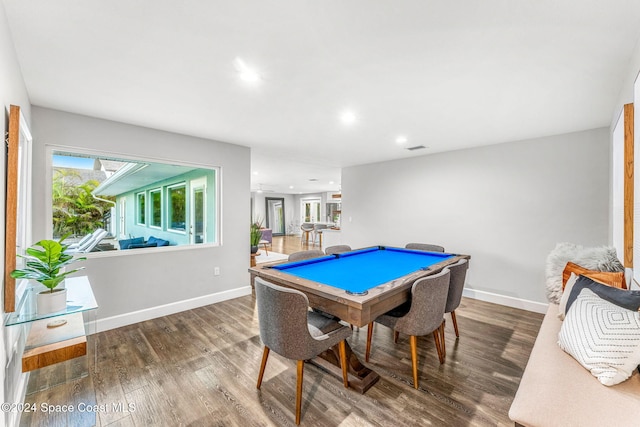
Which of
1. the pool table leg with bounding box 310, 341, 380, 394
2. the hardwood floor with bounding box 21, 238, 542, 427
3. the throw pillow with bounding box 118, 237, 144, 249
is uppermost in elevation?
the throw pillow with bounding box 118, 237, 144, 249

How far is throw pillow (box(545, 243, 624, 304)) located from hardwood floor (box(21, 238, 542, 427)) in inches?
28.6

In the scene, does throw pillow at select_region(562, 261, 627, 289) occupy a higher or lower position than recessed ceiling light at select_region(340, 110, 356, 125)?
lower

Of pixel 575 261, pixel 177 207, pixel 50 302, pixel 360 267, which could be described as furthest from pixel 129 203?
pixel 575 261

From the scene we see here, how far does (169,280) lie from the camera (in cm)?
350

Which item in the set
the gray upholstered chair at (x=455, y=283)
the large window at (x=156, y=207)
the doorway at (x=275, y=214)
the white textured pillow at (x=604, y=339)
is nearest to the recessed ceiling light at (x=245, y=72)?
the gray upholstered chair at (x=455, y=283)

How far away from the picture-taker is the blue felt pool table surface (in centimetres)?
220

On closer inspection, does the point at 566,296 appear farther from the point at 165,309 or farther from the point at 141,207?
the point at 141,207

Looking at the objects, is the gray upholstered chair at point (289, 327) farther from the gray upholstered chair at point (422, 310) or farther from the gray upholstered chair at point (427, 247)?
the gray upholstered chair at point (427, 247)

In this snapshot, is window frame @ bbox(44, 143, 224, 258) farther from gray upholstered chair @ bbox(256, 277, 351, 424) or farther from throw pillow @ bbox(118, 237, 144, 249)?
gray upholstered chair @ bbox(256, 277, 351, 424)

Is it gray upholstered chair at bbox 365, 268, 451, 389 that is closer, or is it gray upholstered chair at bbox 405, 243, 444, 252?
gray upholstered chair at bbox 365, 268, 451, 389

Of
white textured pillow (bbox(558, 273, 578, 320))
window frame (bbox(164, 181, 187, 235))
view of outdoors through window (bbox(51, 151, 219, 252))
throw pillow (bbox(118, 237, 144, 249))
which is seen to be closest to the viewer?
white textured pillow (bbox(558, 273, 578, 320))

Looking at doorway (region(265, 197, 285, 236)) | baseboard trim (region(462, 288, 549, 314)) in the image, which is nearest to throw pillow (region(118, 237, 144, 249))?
baseboard trim (region(462, 288, 549, 314))

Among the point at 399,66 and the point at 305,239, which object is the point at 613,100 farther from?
the point at 305,239

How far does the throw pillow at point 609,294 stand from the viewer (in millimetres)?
1375
